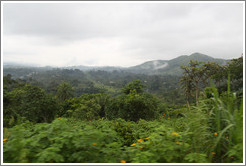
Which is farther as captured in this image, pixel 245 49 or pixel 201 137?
pixel 245 49

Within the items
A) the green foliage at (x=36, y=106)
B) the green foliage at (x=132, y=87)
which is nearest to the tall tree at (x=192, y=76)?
the green foliage at (x=132, y=87)

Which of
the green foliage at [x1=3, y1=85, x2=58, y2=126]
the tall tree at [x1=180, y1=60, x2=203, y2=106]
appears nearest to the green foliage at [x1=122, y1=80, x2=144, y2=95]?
the tall tree at [x1=180, y1=60, x2=203, y2=106]

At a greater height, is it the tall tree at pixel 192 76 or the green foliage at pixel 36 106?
the tall tree at pixel 192 76

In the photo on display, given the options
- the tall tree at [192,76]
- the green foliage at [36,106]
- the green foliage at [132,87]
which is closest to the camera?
the green foliage at [36,106]

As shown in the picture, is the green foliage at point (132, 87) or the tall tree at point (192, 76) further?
the green foliage at point (132, 87)

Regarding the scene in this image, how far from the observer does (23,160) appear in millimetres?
1473

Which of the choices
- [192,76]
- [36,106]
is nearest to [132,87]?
[192,76]

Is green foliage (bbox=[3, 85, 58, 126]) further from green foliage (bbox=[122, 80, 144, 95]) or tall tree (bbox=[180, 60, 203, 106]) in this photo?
tall tree (bbox=[180, 60, 203, 106])

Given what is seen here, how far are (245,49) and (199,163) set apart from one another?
6.04ft

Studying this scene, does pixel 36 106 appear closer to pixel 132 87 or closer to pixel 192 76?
pixel 132 87

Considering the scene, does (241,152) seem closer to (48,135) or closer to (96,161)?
(96,161)

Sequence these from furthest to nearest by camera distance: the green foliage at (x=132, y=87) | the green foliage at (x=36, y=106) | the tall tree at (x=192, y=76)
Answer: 1. the green foliage at (x=132, y=87)
2. the tall tree at (x=192, y=76)
3. the green foliage at (x=36, y=106)

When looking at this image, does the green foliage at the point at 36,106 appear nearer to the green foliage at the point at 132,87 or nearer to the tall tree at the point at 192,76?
the green foliage at the point at 132,87

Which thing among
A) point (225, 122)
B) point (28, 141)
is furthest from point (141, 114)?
point (28, 141)
